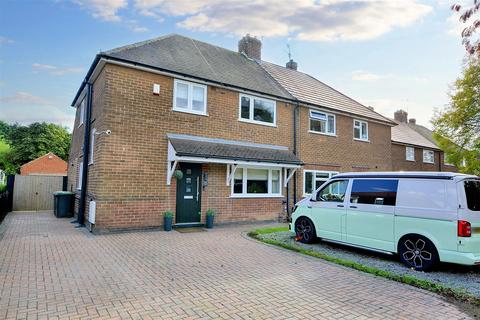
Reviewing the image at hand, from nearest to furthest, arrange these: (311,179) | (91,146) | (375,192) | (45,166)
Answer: (375,192), (91,146), (311,179), (45,166)

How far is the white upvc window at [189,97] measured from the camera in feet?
34.7

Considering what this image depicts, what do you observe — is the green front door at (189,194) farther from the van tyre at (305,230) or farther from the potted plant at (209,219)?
the van tyre at (305,230)

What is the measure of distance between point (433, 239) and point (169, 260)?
16.9 ft

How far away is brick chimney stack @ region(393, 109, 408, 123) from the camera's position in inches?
1250

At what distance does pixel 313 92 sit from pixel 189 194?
367 inches

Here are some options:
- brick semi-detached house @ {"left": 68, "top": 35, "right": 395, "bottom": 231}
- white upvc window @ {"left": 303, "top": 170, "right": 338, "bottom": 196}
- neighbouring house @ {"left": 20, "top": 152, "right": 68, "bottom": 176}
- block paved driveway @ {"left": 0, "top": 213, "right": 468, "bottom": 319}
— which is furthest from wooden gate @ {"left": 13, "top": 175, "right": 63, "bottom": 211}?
neighbouring house @ {"left": 20, "top": 152, "right": 68, "bottom": 176}

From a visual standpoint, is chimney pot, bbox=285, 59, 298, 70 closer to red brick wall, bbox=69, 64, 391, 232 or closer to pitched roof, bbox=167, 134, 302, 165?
pitched roof, bbox=167, 134, 302, 165

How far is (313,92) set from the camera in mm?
16141

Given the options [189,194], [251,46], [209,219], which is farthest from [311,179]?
[251,46]

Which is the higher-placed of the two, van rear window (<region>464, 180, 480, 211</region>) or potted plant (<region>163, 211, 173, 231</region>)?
van rear window (<region>464, 180, 480, 211</region>)

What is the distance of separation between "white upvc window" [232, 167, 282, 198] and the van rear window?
292 inches

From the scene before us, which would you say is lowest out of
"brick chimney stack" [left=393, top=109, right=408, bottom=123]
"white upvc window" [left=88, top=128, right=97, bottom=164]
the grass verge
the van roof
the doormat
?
the grass verge

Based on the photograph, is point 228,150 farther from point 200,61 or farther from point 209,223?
point 200,61

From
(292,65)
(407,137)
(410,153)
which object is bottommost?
(410,153)
